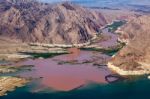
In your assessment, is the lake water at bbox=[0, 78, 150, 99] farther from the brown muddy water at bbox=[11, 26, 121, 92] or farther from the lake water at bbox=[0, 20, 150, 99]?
the brown muddy water at bbox=[11, 26, 121, 92]

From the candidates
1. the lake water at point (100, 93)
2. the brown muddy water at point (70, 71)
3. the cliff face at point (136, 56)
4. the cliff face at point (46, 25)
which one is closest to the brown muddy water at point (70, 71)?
the brown muddy water at point (70, 71)

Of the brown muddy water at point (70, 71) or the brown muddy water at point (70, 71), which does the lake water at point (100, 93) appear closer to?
the brown muddy water at point (70, 71)

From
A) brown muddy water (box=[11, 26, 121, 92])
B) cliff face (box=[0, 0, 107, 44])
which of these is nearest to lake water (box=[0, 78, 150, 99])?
brown muddy water (box=[11, 26, 121, 92])

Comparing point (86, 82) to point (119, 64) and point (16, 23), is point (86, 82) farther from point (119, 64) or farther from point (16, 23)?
point (16, 23)

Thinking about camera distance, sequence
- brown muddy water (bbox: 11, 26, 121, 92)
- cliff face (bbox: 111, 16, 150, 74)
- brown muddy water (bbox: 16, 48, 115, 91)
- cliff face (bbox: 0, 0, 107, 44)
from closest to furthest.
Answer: brown muddy water (bbox: 11, 26, 121, 92) → brown muddy water (bbox: 16, 48, 115, 91) → cliff face (bbox: 111, 16, 150, 74) → cliff face (bbox: 0, 0, 107, 44)

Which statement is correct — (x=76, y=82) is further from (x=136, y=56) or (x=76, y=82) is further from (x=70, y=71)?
(x=136, y=56)

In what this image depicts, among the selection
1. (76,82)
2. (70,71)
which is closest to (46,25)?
(70,71)

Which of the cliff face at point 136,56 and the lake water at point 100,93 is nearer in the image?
the lake water at point 100,93

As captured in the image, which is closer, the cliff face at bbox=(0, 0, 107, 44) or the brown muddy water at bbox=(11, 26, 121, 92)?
the brown muddy water at bbox=(11, 26, 121, 92)

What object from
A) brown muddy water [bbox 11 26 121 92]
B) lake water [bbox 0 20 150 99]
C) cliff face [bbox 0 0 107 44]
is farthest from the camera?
cliff face [bbox 0 0 107 44]
